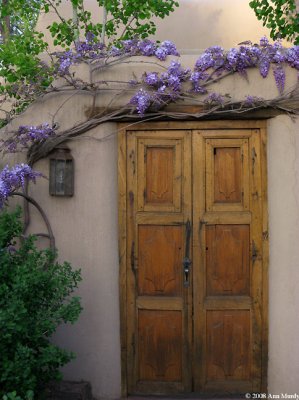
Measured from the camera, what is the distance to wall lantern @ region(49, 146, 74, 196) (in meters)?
4.96

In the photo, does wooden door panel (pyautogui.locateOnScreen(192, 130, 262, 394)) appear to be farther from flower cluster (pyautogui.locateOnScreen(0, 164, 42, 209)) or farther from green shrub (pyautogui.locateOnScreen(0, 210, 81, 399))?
flower cluster (pyautogui.locateOnScreen(0, 164, 42, 209))

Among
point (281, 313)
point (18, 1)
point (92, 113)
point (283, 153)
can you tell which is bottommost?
point (281, 313)

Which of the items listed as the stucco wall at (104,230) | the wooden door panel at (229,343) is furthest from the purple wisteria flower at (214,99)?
the wooden door panel at (229,343)

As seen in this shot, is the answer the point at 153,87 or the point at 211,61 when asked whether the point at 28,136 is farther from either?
the point at 211,61

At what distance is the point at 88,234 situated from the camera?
198 inches

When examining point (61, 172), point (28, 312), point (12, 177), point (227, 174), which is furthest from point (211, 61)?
point (28, 312)

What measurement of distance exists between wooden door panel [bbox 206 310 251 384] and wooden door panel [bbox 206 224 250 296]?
0.65 ft

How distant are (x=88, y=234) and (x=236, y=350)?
1501 mm

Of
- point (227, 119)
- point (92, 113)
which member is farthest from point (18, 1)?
point (227, 119)

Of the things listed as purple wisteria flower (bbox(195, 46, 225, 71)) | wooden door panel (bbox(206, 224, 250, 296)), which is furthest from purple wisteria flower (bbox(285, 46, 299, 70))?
wooden door panel (bbox(206, 224, 250, 296))

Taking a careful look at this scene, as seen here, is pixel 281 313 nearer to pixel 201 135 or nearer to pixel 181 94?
pixel 201 135

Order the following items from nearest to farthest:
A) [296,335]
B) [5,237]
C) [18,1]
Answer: [5,237], [296,335], [18,1]

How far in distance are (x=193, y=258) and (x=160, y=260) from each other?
0.87ft

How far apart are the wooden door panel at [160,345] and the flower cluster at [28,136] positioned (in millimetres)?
1605
